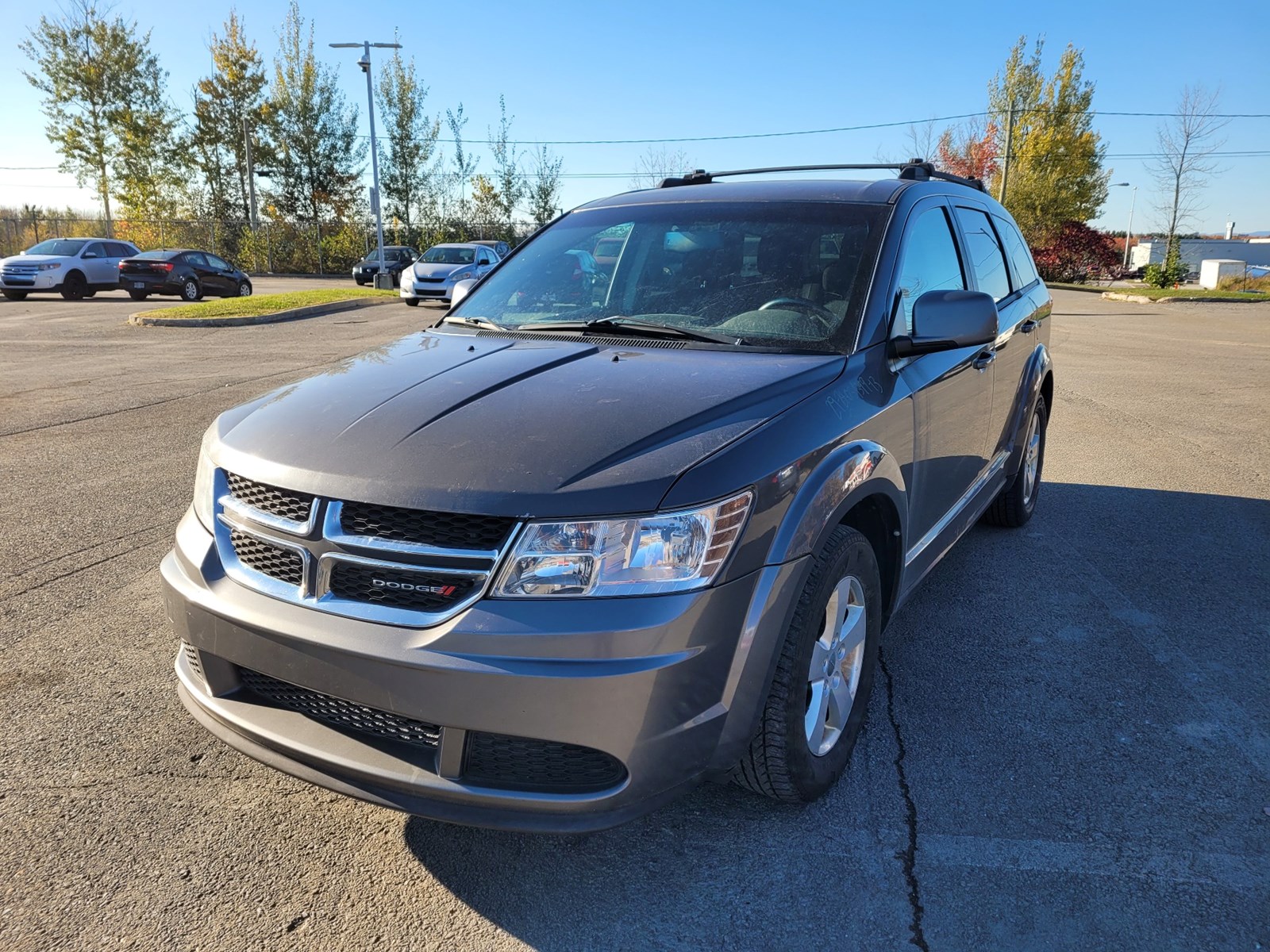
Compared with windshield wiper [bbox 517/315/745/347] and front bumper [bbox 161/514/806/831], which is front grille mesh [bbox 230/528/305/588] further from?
windshield wiper [bbox 517/315/745/347]

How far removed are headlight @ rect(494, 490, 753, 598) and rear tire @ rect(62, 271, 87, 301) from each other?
2787cm

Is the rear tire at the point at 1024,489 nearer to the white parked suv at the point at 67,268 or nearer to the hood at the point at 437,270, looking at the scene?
the hood at the point at 437,270

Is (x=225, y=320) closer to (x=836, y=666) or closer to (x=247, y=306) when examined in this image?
(x=247, y=306)

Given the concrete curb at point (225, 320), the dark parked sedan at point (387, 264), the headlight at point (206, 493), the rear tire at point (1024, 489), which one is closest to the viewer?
the headlight at point (206, 493)

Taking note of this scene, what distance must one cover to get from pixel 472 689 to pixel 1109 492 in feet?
18.4

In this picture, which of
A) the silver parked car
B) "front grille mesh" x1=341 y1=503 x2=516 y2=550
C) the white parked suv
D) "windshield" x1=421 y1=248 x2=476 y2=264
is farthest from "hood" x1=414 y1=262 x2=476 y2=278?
"front grille mesh" x1=341 y1=503 x2=516 y2=550

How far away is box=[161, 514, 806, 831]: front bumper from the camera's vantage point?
6.63 feet

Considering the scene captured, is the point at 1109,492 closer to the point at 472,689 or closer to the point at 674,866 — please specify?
the point at 674,866

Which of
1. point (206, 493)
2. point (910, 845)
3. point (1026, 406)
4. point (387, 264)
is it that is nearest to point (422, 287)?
point (387, 264)

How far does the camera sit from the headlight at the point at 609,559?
2076mm

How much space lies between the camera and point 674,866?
8.16 feet

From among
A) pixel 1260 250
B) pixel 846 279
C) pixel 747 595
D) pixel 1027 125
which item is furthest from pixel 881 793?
pixel 1260 250

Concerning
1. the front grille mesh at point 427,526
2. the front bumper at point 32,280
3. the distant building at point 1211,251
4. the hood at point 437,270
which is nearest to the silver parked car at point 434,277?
the hood at point 437,270

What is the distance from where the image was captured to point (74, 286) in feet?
83.3
